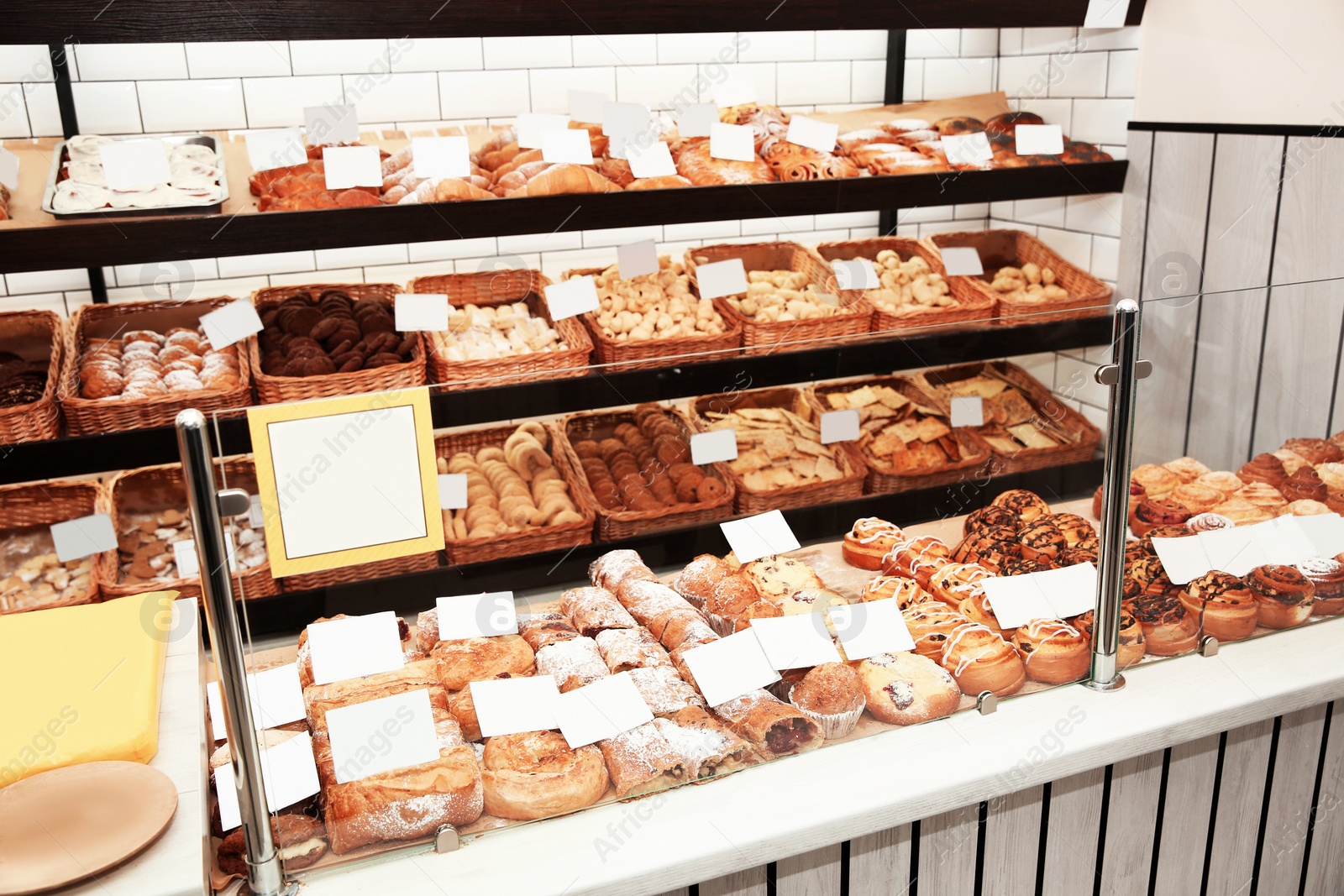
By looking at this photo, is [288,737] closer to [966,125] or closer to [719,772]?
[719,772]

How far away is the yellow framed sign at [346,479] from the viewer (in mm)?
1252

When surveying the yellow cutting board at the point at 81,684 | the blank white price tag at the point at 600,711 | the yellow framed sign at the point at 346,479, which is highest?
the yellow framed sign at the point at 346,479

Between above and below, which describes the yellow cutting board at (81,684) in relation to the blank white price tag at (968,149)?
below

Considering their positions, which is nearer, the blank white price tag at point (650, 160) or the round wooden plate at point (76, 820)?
the round wooden plate at point (76, 820)

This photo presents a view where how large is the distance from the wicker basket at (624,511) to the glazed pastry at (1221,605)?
2.72 feet

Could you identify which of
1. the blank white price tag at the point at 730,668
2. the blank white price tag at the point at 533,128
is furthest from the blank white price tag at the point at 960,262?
the blank white price tag at the point at 730,668

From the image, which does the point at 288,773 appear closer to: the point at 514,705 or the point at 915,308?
the point at 514,705

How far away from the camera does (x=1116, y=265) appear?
376cm

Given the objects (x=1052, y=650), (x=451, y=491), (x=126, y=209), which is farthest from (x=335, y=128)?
(x=1052, y=650)

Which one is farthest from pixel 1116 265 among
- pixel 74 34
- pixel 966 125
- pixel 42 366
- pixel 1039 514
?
pixel 42 366

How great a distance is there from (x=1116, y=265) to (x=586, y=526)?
2.30 meters

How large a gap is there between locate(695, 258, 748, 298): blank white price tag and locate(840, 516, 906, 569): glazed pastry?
1.59 meters

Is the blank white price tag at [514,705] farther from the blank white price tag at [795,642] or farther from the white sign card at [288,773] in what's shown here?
the blank white price tag at [795,642]

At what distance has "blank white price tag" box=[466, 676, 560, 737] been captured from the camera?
141 cm
